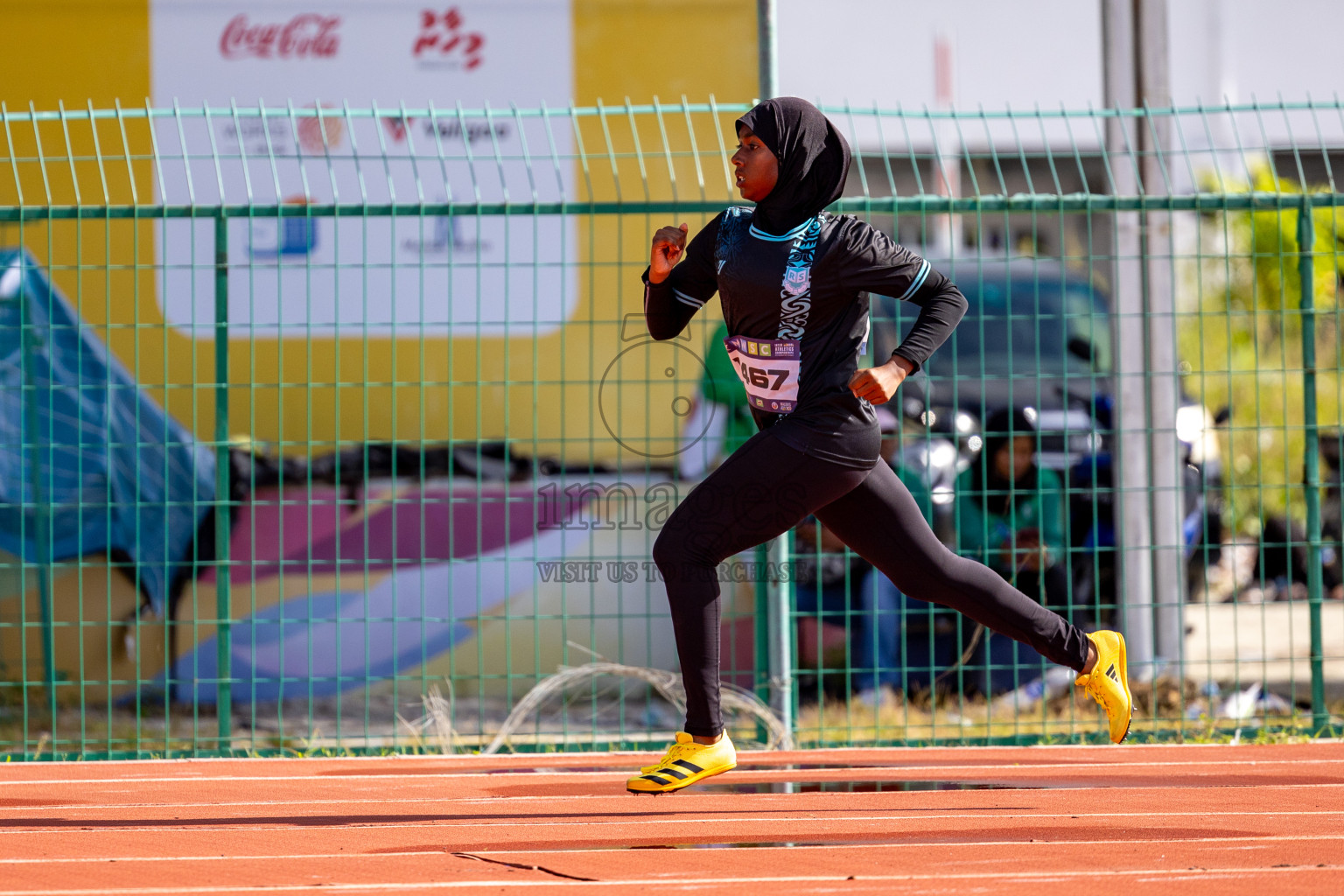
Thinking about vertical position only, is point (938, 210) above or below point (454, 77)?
below

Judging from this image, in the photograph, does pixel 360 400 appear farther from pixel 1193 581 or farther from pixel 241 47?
pixel 1193 581

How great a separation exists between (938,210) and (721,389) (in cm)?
156

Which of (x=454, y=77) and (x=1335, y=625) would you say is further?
(x=1335, y=625)

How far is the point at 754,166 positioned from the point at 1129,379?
3.51 meters

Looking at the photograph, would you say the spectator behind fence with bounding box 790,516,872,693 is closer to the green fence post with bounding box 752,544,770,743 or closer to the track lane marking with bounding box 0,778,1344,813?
the green fence post with bounding box 752,544,770,743

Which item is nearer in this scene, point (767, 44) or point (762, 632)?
point (767, 44)

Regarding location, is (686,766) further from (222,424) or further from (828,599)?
(828,599)

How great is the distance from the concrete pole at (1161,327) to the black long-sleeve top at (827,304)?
2.80 m

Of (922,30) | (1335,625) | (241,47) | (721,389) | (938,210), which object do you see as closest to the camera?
(938,210)

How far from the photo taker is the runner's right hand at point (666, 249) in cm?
405

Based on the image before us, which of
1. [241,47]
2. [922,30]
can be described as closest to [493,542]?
[241,47]

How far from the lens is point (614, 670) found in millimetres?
5895

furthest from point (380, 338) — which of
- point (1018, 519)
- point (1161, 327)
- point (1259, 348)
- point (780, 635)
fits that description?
point (1259, 348)

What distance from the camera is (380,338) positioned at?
749cm
